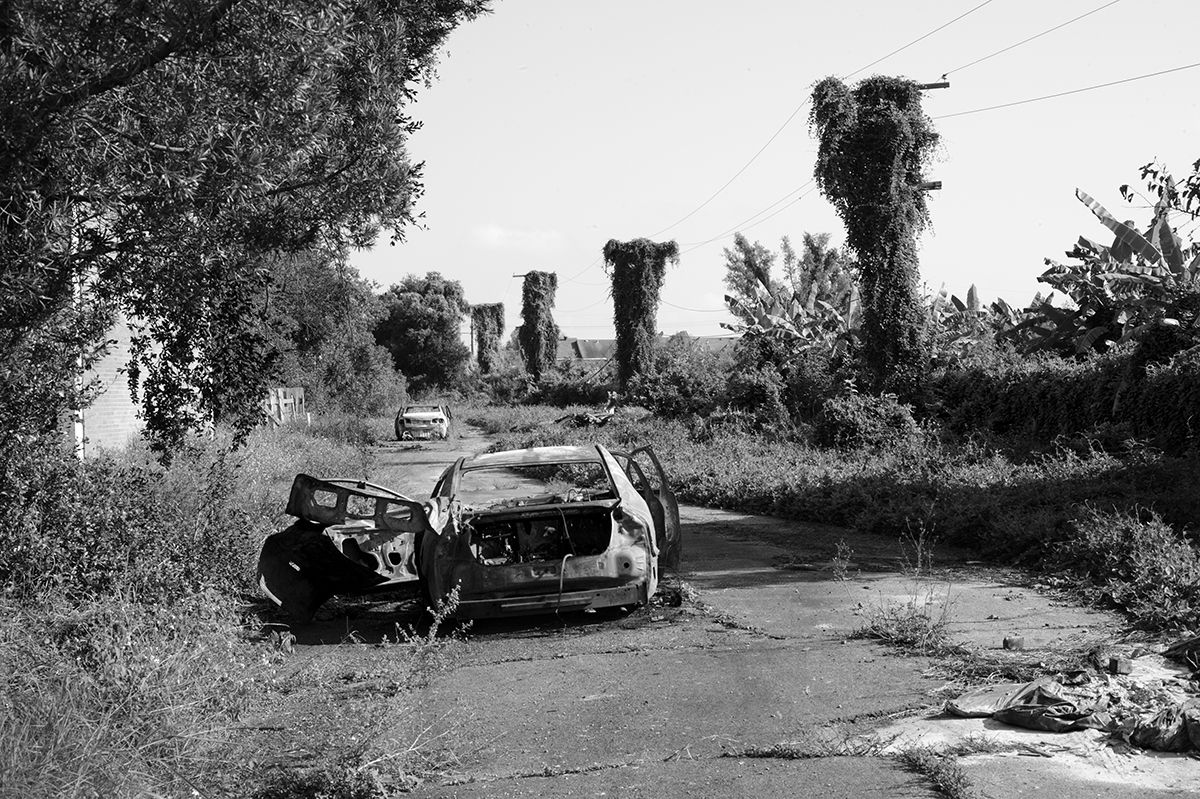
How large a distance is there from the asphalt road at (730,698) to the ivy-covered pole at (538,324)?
6074 cm

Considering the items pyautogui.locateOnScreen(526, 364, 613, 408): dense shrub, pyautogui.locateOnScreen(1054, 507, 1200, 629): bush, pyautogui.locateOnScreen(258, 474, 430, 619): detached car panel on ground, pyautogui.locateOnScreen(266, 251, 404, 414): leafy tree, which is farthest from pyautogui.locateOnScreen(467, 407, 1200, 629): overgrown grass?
pyautogui.locateOnScreen(526, 364, 613, 408): dense shrub

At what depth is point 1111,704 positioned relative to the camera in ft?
20.6

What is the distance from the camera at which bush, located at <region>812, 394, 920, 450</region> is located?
24.3 metres

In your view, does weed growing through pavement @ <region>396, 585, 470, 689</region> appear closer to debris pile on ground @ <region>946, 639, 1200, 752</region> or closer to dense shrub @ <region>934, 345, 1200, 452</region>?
debris pile on ground @ <region>946, 639, 1200, 752</region>

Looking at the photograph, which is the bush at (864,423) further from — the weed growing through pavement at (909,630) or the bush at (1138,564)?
the weed growing through pavement at (909,630)

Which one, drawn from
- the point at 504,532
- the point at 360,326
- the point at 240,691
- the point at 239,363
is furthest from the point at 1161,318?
the point at 360,326

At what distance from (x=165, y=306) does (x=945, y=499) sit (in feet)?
37.0

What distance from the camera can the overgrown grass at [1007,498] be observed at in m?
10.0

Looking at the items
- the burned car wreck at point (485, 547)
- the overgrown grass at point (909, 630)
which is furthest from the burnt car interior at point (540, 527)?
the overgrown grass at point (909, 630)

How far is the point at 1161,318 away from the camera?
19781mm

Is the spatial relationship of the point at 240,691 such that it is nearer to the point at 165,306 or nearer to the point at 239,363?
the point at 165,306

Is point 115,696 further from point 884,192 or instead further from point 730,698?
point 884,192

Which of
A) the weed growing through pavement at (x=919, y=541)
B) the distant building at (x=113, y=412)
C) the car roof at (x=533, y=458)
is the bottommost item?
the weed growing through pavement at (x=919, y=541)

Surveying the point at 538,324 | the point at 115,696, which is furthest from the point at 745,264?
the point at 115,696
